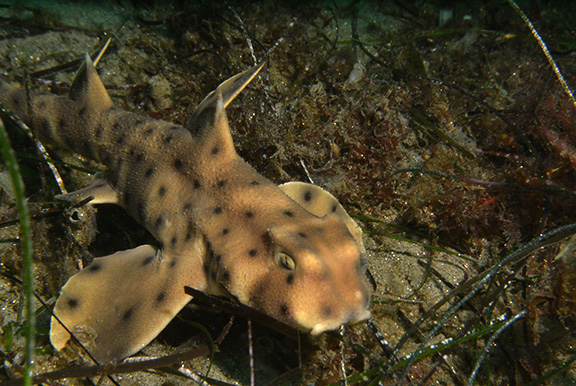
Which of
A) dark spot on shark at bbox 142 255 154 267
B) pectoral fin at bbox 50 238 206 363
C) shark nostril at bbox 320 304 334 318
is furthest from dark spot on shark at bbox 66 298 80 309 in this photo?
shark nostril at bbox 320 304 334 318

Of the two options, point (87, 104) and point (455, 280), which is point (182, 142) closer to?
point (87, 104)

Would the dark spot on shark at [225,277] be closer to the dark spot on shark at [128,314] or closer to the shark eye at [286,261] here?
the shark eye at [286,261]

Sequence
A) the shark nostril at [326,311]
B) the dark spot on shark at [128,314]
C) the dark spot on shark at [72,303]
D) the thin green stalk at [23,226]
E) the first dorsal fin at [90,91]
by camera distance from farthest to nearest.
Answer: the first dorsal fin at [90,91] < the dark spot on shark at [72,303] < the dark spot on shark at [128,314] < the shark nostril at [326,311] < the thin green stalk at [23,226]

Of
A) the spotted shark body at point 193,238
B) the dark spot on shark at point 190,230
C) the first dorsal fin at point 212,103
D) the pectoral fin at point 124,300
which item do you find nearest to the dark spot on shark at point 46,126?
the spotted shark body at point 193,238

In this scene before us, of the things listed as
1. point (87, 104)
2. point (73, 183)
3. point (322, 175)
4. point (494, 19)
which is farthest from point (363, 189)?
point (494, 19)

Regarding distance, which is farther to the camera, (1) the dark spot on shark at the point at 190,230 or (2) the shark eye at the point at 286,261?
(1) the dark spot on shark at the point at 190,230

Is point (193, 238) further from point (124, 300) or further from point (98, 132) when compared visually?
point (98, 132)

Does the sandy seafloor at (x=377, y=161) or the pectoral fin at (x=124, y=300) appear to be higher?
the sandy seafloor at (x=377, y=161)

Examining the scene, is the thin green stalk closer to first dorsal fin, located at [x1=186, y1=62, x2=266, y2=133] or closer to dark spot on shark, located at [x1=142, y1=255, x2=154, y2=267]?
dark spot on shark, located at [x1=142, y1=255, x2=154, y2=267]
